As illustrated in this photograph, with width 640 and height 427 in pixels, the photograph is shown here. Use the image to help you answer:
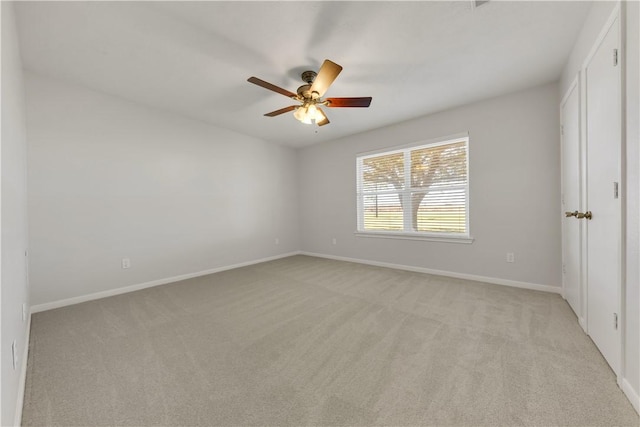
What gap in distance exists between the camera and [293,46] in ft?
6.93

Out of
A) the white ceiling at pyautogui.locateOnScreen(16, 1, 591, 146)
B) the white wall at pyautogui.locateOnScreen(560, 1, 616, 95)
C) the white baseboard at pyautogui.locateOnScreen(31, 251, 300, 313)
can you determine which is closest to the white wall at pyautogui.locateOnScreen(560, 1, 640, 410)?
the white wall at pyautogui.locateOnScreen(560, 1, 616, 95)

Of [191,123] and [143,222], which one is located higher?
[191,123]

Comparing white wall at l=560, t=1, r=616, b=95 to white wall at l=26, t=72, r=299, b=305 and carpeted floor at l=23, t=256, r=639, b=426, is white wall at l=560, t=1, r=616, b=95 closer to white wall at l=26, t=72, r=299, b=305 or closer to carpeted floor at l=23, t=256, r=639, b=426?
carpeted floor at l=23, t=256, r=639, b=426

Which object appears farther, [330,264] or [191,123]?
[330,264]

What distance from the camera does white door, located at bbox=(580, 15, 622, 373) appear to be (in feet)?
4.76

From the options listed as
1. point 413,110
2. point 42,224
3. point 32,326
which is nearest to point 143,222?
point 42,224

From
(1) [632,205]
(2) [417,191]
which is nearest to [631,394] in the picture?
(1) [632,205]

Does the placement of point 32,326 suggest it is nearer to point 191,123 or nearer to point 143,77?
point 143,77

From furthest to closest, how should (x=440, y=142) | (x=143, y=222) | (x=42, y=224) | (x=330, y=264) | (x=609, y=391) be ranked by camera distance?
(x=330, y=264)
(x=440, y=142)
(x=143, y=222)
(x=42, y=224)
(x=609, y=391)

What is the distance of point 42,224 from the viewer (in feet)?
8.52

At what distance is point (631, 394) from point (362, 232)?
3.46 meters

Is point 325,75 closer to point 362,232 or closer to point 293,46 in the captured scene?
point 293,46

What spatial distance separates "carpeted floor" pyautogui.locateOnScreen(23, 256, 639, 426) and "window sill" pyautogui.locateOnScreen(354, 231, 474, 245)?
83cm

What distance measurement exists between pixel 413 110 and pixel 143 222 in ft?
13.4
